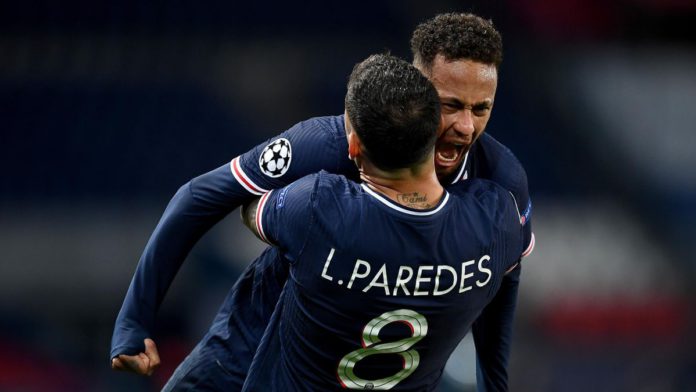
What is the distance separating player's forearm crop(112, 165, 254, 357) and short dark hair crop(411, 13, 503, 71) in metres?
0.52

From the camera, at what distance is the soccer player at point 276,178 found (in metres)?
2.46

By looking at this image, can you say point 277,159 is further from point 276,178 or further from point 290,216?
point 290,216

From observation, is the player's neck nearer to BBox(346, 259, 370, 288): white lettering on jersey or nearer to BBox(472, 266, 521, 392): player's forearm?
BBox(346, 259, 370, 288): white lettering on jersey

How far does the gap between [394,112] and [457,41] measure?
13.8 inches

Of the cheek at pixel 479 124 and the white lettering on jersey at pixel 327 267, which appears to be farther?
the cheek at pixel 479 124

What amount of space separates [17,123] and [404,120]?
556 centimetres

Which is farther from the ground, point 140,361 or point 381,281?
point 381,281

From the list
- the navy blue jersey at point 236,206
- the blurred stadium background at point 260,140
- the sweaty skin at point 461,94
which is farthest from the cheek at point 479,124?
the blurred stadium background at point 260,140

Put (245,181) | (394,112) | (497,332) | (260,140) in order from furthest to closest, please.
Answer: (260,140) < (497,332) < (245,181) < (394,112)

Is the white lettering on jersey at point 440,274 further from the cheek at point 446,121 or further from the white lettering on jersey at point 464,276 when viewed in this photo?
the cheek at point 446,121

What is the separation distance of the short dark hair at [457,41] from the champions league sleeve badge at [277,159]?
0.36m

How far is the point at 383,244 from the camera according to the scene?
228 centimetres

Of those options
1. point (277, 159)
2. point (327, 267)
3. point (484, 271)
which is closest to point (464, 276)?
point (484, 271)

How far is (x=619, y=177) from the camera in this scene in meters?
7.55
